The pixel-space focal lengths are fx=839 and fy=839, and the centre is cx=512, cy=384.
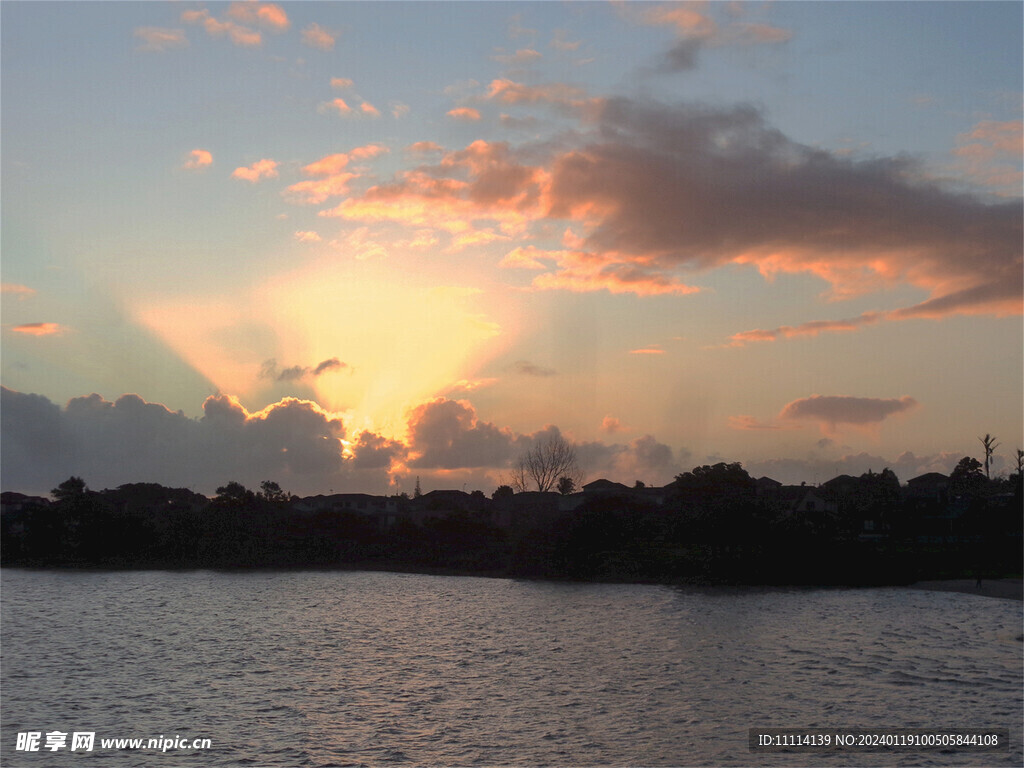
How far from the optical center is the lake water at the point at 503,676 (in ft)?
102

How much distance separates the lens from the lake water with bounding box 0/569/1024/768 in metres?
31.1

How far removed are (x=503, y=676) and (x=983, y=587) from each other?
54702 millimetres

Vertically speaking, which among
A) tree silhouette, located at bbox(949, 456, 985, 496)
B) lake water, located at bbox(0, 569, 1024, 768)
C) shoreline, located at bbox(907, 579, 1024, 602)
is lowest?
lake water, located at bbox(0, 569, 1024, 768)

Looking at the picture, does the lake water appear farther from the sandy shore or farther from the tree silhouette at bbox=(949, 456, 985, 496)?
the tree silhouette at bbox=(949, 456, 985, 496)

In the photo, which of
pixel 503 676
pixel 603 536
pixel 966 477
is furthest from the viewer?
pixel 966 477

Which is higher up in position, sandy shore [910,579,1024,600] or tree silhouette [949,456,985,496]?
tree silhouette [949,456,985,496]

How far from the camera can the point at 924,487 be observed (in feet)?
500

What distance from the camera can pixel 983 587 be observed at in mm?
76375

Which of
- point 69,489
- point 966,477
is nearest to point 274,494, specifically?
point 69,489

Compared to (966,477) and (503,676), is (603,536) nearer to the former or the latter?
(503,676)

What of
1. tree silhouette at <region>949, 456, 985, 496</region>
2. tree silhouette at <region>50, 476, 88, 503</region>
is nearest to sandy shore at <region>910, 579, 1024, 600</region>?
tree silhouette at <region>949, 456, 985, 496</region>

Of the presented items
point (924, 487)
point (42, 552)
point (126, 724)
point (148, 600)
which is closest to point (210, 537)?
point (42, 552)

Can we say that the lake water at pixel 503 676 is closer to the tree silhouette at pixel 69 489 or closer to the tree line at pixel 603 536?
the tree line at pixel 603 536

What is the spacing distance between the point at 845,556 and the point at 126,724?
74927 mm
